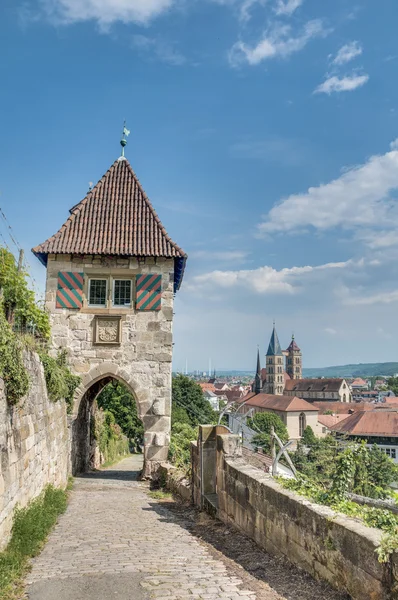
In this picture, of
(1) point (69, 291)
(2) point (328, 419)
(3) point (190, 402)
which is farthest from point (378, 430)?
(1) point (69, 291)

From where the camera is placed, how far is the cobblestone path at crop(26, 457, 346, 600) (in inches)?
190

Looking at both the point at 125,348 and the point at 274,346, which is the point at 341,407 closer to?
the point at 274,346

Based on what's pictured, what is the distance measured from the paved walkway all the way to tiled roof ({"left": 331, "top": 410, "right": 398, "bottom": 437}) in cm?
7456

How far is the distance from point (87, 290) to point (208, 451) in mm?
8389

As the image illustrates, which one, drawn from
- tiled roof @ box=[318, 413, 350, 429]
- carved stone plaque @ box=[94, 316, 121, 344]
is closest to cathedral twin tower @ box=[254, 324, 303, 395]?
tiled roof @ box=[318, 413, 350, 429]

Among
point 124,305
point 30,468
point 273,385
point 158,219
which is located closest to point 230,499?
point 30,468

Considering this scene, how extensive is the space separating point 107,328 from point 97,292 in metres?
1.22

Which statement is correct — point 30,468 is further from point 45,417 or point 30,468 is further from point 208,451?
point 208,451

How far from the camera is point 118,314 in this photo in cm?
1612

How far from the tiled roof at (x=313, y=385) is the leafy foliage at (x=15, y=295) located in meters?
158

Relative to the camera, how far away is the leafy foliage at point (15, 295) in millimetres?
10195

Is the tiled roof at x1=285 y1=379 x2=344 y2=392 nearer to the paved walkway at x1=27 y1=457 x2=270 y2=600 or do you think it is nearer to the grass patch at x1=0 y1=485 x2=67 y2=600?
the paved walkway at x1=27 y1=457 x2=270 y2=600

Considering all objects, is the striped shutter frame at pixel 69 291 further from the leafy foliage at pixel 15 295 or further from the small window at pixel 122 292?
the leafy foliage at pixel 15 295

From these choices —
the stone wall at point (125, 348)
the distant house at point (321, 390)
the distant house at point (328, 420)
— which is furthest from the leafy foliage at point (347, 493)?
the distant house at point (321, 390)
